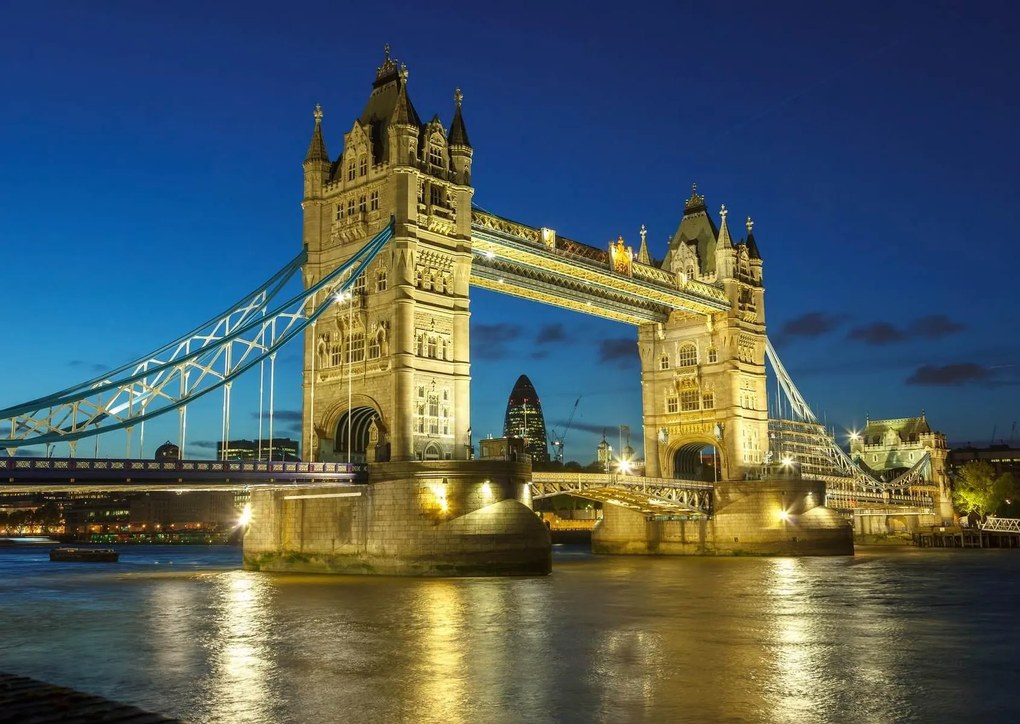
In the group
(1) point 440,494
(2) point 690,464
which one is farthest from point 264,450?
(1) point 440,494

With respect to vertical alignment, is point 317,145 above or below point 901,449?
above

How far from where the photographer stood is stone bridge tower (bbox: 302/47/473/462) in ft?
177

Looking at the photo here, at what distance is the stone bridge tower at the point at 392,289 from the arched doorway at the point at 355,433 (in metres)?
0.07

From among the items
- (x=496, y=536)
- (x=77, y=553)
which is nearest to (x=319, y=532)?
(x=496, y=536)

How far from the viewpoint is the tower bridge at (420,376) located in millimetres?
49688

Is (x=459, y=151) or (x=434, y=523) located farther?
(x=459, y=151)

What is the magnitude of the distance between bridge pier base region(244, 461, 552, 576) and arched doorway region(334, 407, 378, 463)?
552 centimetres

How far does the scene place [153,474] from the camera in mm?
44312

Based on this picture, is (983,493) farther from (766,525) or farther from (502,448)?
(502,448)

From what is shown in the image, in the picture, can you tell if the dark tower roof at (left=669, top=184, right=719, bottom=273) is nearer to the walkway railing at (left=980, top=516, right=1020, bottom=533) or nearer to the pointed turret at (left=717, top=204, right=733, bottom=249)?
the pointed turret at (left=717, top=204, right=733, bottom=249)

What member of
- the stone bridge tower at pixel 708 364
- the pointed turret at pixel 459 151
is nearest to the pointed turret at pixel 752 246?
the stone bridge tower at pixel 708 364

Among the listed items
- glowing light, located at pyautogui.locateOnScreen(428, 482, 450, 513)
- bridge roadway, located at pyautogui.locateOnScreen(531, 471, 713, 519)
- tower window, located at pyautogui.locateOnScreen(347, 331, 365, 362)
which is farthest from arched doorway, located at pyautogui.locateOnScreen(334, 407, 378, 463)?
bridge roadway, located at pyautogui.locateOnScreen(531, 471, 713, 519)

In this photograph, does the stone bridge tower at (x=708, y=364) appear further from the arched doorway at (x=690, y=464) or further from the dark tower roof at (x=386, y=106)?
the dark tower roof at (x=386, y=106)

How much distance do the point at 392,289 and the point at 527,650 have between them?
3259 cm
